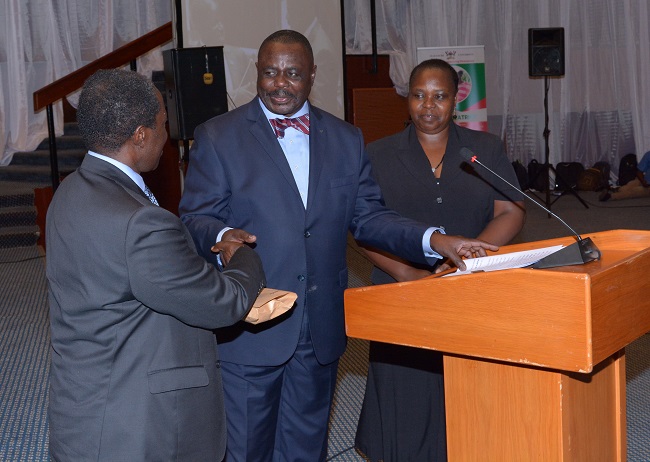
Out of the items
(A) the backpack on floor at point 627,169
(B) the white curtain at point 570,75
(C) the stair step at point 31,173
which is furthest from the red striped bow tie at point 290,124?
(A) the backpack on floor at point 627,169

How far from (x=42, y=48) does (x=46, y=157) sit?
135 centimetres

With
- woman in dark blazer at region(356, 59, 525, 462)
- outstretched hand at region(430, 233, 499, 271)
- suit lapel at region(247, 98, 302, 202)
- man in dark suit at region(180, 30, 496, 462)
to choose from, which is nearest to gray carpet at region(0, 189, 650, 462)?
woman in dark blazer at region(356, 59, 525, 462)

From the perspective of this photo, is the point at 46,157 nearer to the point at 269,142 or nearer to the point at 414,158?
the point at 414,158

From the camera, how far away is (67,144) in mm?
9555

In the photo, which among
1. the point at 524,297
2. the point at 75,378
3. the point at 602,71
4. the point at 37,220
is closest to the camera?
the point at 524,297

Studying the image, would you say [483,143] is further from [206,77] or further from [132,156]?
[206,77]

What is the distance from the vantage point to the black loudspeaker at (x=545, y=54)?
9875mm

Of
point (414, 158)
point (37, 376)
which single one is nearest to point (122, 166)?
point (414, 158)

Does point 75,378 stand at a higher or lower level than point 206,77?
lower

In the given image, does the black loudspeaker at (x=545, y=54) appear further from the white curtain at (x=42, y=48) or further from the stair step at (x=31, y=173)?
the stair step at (x=31, y=173)

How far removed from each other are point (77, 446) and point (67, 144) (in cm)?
813

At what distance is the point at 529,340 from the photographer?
1803 millimetres

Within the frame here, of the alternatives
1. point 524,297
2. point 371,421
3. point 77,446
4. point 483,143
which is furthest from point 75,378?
point 483,143

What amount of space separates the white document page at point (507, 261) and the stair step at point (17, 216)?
7.38m
